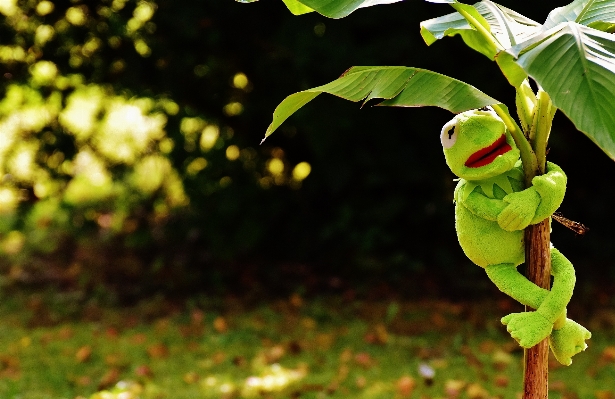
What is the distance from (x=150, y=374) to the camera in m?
3.78

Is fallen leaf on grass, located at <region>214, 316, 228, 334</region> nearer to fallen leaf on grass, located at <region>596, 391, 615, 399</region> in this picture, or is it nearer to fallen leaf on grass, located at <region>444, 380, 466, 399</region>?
fallen leaf on grass, located at <region>444, 380, 466, 399</region>

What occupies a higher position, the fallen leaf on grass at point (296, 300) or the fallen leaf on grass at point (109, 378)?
the fallen leaf on grass at point (109, 378)

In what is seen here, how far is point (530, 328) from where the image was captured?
5.62 feet

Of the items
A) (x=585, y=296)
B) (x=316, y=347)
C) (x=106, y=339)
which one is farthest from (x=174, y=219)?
(x=585, y=296)

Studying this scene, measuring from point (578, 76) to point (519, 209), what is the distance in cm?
38

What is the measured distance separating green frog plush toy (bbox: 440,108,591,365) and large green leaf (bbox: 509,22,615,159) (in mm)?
306

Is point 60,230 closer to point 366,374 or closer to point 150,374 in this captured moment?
point 150,374

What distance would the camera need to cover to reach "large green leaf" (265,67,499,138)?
5.60ft

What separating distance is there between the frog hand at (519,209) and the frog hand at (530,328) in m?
0.23

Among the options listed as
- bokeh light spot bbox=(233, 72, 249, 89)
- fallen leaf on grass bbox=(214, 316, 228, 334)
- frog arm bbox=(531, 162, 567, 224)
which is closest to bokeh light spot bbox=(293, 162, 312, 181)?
bokeh light spot bbox=(233, 72, 249, 89)

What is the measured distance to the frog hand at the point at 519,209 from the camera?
1.69m

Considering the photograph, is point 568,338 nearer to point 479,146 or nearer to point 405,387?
point 479,146

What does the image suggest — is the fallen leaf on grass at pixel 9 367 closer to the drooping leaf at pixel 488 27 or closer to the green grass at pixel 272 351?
the green grass at pixel 272 351

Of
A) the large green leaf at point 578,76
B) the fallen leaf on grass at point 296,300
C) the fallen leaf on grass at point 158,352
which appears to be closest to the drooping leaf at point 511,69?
the large green leaf at point 578,76
